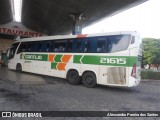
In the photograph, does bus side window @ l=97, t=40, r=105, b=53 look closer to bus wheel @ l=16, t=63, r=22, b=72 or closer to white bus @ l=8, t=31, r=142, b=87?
white bus @ l=8, t=31, r=142, b=87

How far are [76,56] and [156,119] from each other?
781cm

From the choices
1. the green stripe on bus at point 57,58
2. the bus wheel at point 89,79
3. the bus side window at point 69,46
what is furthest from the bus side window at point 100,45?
the green stripe on bus at point 57,58

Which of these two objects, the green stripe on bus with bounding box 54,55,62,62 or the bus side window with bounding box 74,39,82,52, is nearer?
the bus side window with bounding box 74,39,82,52

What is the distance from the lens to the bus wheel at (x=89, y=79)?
12.8 meters

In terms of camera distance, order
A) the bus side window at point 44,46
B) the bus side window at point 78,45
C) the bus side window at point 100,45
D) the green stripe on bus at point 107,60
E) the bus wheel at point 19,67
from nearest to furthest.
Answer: the green stripe on bus at point 107,60
the bus side window at point 100,45
the bus side window at point 78,45
the bus side window at point 44,46
the bus wheel at point 19,67

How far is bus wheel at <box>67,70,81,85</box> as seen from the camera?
44.6 ft

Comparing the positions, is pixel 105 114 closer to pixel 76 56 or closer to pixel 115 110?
pixel 115 110

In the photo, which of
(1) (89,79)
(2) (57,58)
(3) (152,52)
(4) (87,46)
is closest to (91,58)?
(4) (87,46)

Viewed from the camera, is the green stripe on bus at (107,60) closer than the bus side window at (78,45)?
Yes

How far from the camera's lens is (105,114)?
690 centimetres

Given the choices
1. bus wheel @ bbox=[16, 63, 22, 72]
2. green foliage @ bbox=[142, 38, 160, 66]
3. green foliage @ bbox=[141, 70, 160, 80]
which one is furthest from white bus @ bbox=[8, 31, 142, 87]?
green foliage @ bbox=[142, 38, 160, 66]

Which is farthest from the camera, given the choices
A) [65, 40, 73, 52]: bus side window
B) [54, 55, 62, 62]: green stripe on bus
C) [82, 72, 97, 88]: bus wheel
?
[54, 55, 62, 62]: green stripe on bus

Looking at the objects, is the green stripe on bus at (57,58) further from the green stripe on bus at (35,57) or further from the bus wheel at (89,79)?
the bus wheel at (89,79)

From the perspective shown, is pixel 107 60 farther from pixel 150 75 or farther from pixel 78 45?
pixel 150 75
